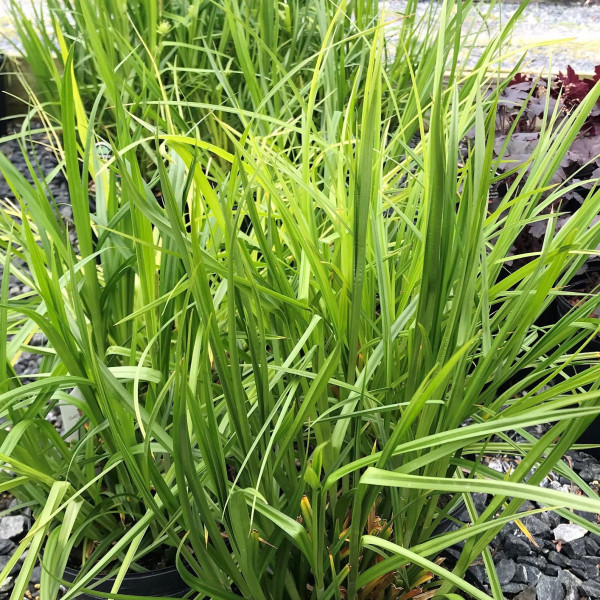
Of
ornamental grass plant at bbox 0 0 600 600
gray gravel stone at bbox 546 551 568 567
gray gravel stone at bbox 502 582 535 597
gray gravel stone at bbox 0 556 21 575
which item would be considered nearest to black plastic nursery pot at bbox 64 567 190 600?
ornamental grass plant at bbox 0 0 600 600

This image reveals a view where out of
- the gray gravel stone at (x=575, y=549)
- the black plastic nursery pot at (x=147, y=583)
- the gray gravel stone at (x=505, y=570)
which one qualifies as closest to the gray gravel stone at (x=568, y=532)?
the gray gravel stone at (x=575, y=549)

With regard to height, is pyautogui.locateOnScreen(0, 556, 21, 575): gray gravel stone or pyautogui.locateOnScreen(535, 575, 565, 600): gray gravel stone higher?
pyautogui.locateOnScreen(535, 575, 565, 600): gray gravel stone

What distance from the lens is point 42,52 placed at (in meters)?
1.62

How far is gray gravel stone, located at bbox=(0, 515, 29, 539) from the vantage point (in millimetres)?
1102

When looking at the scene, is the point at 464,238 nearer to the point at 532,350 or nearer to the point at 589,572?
the point at 532,350

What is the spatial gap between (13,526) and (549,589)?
0.91 m

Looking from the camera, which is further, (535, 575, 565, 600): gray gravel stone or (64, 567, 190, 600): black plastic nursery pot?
(535, 575, 565, 600): gray gravel stone

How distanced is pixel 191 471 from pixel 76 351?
0.87 feet

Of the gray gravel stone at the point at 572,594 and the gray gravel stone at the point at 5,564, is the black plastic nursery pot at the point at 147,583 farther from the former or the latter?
the gray gravel stone at the point at 572,594

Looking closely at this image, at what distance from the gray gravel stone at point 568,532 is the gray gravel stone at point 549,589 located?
0.10 meters

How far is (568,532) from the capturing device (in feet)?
3.66

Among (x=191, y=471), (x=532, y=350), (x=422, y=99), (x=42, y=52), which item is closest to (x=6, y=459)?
(x=191, y=471)

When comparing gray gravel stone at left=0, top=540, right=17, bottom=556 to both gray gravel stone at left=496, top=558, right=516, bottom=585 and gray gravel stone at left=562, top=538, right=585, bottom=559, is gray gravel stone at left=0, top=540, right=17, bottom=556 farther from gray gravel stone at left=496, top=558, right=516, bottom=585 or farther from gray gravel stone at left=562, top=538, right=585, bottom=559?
gray gravel stone at left=562, top=538, right=585, bottom=559

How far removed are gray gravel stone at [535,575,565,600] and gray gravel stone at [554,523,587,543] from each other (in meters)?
0.10
